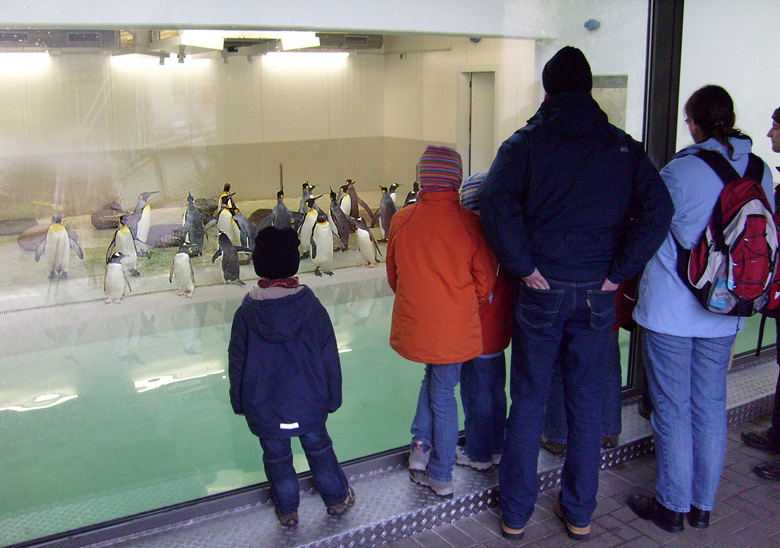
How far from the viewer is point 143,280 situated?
5.02 m

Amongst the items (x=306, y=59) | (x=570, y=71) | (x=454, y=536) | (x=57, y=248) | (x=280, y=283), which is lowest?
(x=454, y=536)

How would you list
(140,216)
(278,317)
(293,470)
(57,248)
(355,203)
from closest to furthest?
(278,317)
(293,470)
(140,216)
(57,248)
(355,203)

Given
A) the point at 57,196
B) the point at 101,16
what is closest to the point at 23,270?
the point at 57,196

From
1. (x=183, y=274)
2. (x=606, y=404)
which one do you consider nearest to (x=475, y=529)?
(x=606, y=404)

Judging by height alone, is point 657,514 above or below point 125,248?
below

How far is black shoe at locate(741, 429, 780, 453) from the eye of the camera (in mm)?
2635

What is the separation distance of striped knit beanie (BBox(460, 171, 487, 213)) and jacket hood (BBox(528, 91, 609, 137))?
0.36 metres

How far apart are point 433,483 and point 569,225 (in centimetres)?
96

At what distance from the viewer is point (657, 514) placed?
85.2 inches

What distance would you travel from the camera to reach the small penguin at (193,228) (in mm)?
4742

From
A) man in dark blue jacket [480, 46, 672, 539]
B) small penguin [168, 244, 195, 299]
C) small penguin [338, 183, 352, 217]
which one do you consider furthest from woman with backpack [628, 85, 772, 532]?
small penguin [168, 244, 195, 299]

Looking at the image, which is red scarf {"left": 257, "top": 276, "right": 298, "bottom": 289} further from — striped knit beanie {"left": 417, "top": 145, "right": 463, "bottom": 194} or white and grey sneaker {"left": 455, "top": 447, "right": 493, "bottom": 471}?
white and grey sneaker {"left": 455, "top": 447, "right": 493, "bottom": 471}

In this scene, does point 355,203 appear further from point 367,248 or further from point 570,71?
point 570,71

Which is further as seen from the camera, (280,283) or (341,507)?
(341,507)
